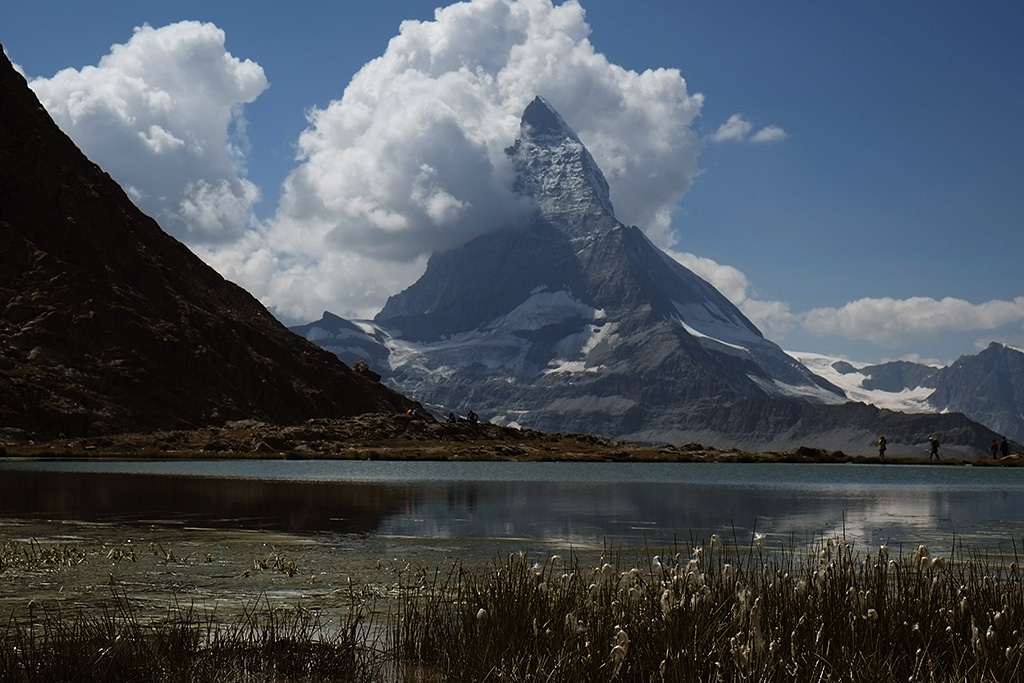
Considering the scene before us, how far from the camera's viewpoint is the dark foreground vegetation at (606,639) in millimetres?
10719

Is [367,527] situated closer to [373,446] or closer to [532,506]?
[532,506]

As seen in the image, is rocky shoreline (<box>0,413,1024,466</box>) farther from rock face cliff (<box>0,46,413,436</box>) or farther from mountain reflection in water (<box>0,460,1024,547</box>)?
mountain reflection in water (<box>0,460,1024,547</box>)

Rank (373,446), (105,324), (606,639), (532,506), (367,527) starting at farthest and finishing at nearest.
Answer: (105,324) < (373,446) < (532,506) < (367,527) < (606,639)

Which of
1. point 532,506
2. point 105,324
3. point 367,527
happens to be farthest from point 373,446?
point 367,527

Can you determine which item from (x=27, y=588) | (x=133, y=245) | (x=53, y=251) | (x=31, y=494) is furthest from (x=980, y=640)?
(x=133, y=245)

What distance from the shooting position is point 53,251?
154 meters

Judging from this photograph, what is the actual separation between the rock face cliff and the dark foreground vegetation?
388 ft

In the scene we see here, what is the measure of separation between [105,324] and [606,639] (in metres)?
148

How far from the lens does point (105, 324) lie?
148 m

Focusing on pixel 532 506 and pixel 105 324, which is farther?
pixel 105 324

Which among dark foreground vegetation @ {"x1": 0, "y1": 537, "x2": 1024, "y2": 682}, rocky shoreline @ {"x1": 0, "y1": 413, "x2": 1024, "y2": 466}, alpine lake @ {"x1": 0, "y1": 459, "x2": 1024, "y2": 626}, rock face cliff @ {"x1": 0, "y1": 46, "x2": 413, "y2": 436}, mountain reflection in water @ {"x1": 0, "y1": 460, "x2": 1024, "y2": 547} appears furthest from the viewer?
rock face cliff @ {"x1": 0, "y1": 46, "x2": 413, "y2": 436}

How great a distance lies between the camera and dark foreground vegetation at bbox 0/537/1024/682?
10.7 m

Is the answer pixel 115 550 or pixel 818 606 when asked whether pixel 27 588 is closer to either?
pixel 115 550

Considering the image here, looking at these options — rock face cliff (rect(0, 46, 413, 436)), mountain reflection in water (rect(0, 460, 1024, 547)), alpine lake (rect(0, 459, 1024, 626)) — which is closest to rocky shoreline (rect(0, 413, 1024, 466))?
rock face cliff (rect(0, 46, 413, 436))
